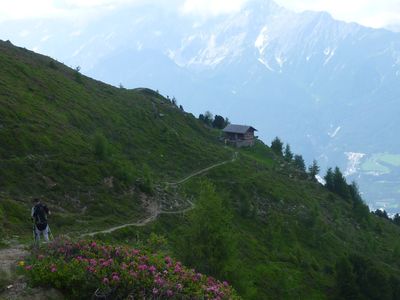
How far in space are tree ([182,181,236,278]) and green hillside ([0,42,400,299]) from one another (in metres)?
0.09

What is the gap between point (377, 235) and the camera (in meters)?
125

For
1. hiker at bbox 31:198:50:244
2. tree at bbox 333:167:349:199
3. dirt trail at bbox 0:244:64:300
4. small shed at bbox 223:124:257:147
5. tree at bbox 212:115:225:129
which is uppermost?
tree at bbox 212:115:225:129

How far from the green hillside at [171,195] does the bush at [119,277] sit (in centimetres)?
714

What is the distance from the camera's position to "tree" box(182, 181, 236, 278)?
38.1 meters

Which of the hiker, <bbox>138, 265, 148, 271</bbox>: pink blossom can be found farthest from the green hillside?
<bbox>138, 265, 148, 271</bbox>: pink blossom

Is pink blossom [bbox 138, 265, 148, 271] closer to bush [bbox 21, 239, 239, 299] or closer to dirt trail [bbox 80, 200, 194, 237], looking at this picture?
bush [bbox 21, 239, 239, 299]

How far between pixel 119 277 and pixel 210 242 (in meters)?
20.5

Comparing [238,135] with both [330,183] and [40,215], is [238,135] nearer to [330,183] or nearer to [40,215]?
[330,183]

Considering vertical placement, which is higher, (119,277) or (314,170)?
(314,170)

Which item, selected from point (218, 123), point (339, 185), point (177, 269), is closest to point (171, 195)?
point (177, 269)

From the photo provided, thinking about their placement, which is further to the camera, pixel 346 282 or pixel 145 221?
pixel 346 282

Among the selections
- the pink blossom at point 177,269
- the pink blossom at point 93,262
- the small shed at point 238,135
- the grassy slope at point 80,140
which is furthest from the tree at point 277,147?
the pink blossom at point 93,262

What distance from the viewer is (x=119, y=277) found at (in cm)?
1850

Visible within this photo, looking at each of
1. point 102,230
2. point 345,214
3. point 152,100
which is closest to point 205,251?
point 102,230
